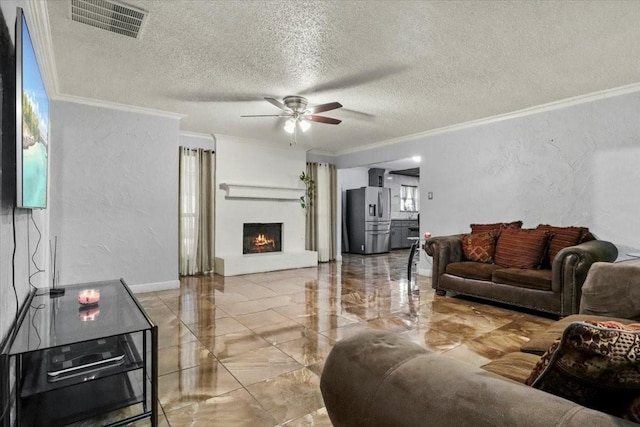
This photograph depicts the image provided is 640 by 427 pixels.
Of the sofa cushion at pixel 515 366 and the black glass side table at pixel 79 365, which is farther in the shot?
the black glass side table at pixel 79 365

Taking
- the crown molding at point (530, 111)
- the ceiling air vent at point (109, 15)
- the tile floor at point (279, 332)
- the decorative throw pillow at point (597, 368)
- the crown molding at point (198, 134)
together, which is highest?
the crown molding at point (198, 134)

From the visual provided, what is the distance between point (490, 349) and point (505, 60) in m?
2.42

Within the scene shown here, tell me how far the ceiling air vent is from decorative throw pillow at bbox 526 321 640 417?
2.82 metres

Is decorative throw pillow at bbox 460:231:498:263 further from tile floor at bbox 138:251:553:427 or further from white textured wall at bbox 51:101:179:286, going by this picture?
white textured wall at bbox 51:101:179:286

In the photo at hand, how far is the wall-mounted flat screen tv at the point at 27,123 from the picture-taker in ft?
4.78

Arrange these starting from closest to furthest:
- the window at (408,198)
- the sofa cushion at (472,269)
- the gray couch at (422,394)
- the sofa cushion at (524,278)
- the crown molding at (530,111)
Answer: the gray couch at (422,394)
the sofa cushion at (524,278)
the crown molding at (530,111)
the sofa cushion at (472,269)
the window at (408,198)

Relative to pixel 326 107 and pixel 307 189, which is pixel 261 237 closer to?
pixel 307 189

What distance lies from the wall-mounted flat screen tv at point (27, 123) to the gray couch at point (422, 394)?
160cm

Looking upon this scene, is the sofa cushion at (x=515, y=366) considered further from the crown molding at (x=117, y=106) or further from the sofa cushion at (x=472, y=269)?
the crown molding at (x=117, y=106)

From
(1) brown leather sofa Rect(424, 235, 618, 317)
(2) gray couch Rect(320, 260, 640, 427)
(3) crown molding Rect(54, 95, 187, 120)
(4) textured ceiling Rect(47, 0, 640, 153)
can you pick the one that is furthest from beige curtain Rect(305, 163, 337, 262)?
(2) gray couch Rect(320, 260, 640, 427)

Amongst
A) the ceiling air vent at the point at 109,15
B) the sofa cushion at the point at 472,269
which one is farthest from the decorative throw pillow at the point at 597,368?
the sofa cushion at the point at 472,269

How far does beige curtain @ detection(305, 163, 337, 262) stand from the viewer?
279 inches

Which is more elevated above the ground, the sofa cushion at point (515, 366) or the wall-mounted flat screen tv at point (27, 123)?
the wall-mounted flat screen tv at point (27, 123)

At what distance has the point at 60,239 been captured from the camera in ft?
12.5
